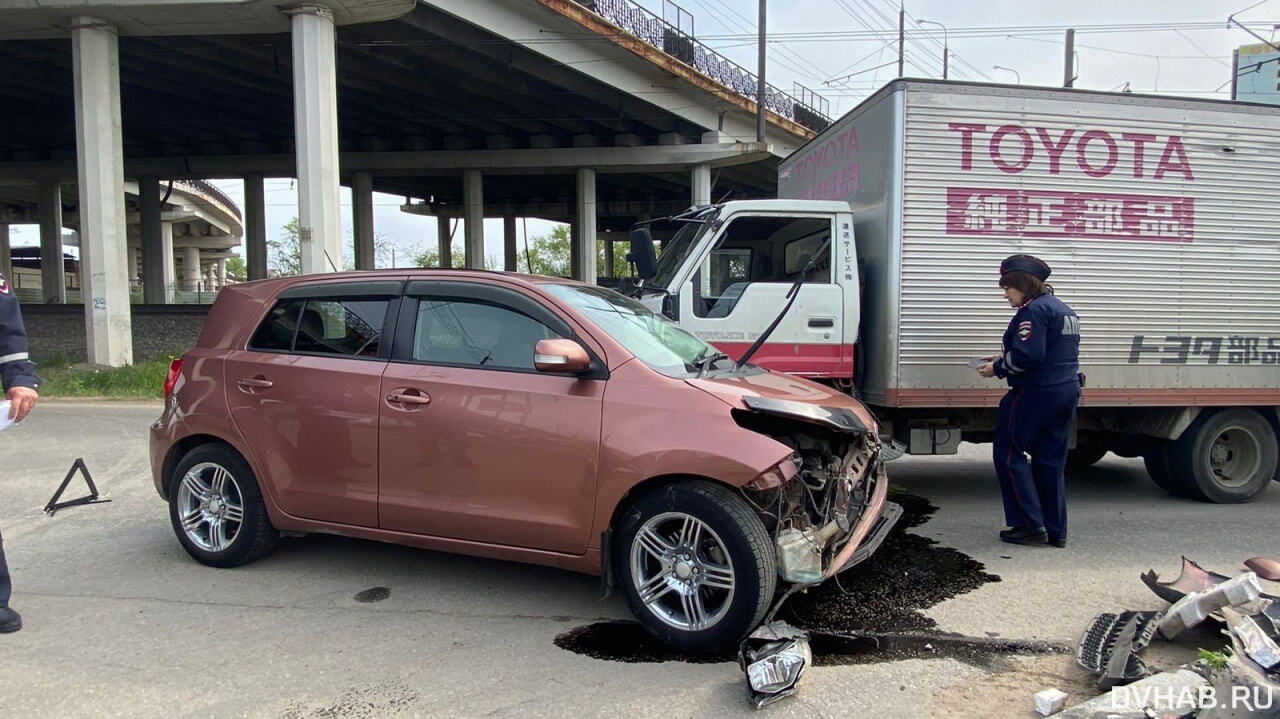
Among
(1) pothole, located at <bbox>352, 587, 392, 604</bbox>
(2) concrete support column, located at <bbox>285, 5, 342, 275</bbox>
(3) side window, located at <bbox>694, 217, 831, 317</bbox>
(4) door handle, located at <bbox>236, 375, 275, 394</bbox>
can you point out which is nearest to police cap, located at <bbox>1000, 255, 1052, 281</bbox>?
(3) side window, located at <bbox>694, 217, 831, 317</bbox>

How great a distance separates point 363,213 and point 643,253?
3051 centimetres

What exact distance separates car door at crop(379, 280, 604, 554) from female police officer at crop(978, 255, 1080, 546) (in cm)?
285

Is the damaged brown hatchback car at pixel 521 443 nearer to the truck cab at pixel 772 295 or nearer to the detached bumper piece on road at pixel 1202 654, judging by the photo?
the detached bumper piece on road at pixel 1202 654

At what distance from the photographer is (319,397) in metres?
4.15

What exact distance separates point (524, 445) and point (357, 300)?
143 cm

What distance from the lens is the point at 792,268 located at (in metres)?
6.23

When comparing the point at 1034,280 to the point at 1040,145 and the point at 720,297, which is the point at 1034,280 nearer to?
the point at 1040,145

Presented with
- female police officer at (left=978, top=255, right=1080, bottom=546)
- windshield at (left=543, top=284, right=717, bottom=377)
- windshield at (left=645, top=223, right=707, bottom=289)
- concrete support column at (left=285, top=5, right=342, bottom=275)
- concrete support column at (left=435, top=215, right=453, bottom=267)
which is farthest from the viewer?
concrete support column at (left=435, top=215, right=453, bottom=267)

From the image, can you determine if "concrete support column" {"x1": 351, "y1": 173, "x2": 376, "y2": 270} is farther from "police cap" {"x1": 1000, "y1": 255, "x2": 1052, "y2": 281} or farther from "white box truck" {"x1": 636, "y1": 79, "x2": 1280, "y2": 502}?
"police cap" {"x1": 1000, "y1": 255, "x2": 1052, "y2": 281}

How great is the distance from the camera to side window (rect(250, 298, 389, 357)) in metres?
4.23

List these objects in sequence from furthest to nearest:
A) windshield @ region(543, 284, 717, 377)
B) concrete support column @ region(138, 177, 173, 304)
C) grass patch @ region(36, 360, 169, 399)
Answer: concrete support column @ region(138, 177, 173, 304)
grass patch @ region(36, 360, 169, 399)
windshield @ region(543, 284, 717, 377)

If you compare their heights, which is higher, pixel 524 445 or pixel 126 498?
pixel 524 445

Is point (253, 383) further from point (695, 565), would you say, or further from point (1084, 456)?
point (1084, 456)

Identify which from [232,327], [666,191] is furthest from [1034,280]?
[666,191]
